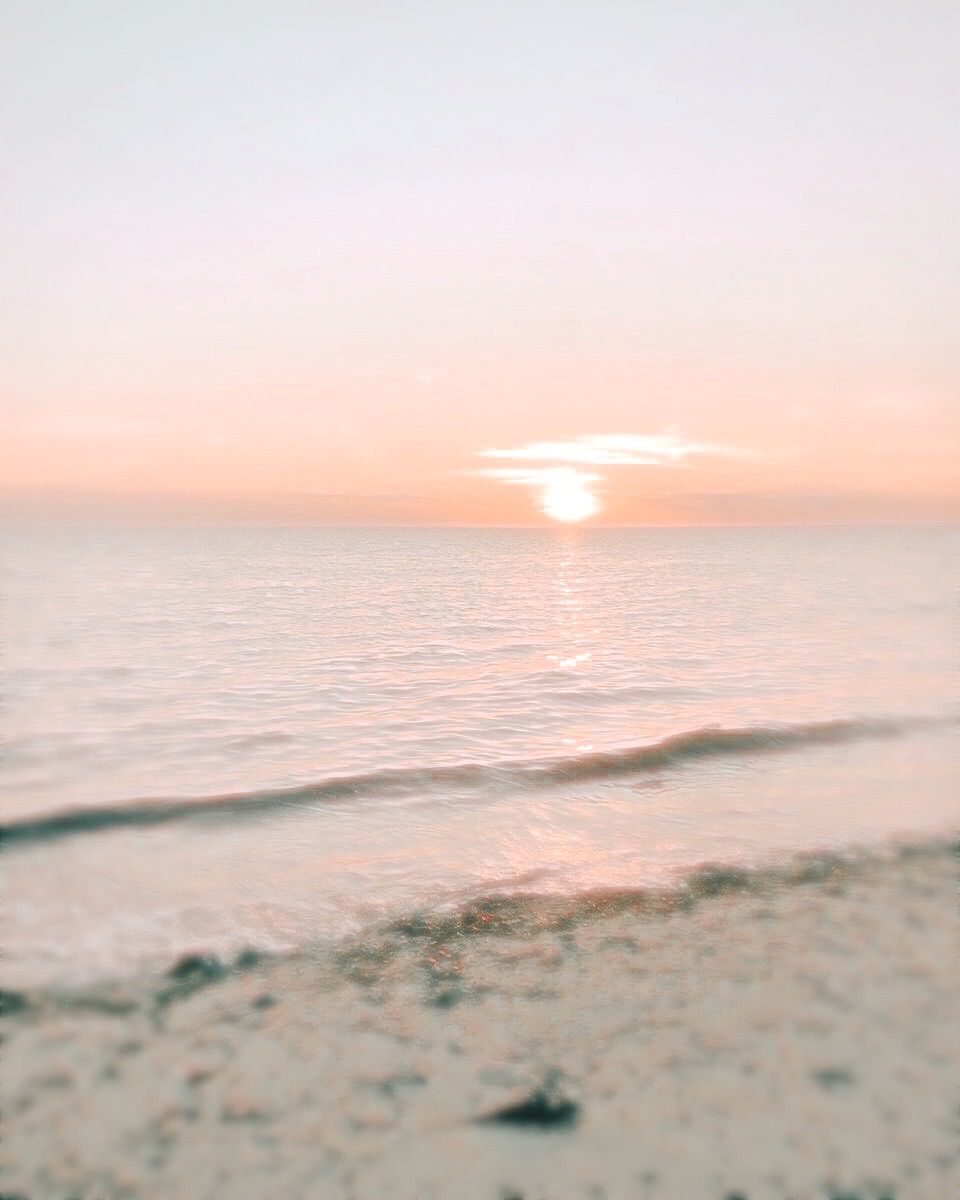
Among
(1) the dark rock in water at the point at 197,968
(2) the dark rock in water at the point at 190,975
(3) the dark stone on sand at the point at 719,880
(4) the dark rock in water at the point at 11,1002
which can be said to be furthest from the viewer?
(3) the dark stone on sand at the point at 719,880

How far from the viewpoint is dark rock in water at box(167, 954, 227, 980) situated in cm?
645

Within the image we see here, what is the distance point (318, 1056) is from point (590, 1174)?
6.02ft

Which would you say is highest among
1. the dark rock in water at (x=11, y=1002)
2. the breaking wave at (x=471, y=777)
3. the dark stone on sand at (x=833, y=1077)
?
the dark stone on sand at (x=833, y=1077)

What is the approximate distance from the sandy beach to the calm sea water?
0.99m

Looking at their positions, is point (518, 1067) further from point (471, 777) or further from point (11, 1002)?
point (471, 777)

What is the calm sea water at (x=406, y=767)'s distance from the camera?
811cm

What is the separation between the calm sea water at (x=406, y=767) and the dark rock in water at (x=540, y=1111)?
2748 mm

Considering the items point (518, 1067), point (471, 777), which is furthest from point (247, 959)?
point (471, 777)

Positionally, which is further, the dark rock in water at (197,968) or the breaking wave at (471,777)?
the breaking wave at (471,777)

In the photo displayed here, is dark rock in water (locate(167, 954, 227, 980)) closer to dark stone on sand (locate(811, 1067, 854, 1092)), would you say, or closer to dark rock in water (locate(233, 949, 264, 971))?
dark rock in water (locate(233, 949, 264, 971))

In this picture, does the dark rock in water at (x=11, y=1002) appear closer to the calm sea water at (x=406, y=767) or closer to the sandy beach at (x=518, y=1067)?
the sandy beach at (x=518, y=1067)

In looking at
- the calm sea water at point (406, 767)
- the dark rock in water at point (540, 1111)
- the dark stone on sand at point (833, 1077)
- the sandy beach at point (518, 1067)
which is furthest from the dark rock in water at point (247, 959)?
the dark stone on sand at point (833, 1077)

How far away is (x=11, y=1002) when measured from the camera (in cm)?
612

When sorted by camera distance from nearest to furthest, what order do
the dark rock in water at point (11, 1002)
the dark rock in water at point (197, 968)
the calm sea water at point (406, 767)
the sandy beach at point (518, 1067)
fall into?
the sandy beach at point (518, 1067) → the dark rock in water at point (11, 1002) → the dark rock in water at point (197, 968) → the calm sea water at point (406, 767)
